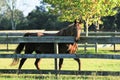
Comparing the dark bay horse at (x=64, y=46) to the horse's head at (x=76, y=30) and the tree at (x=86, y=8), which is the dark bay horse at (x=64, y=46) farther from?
the tree at (x=86, y=8)

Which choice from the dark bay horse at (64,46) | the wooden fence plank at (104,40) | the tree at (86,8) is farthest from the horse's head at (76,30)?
the tree at (86,8)

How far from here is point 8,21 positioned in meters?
97.2

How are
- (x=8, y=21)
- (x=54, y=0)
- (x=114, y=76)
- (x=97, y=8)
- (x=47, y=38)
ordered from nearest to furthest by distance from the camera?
(x=114, y=76) < (x=47, y=38) < (x=97, y=8) < (x=54, y=0) < (x=8, y=21)

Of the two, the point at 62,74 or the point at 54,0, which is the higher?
the point at 54,0

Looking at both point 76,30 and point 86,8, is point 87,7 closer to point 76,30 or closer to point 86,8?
point 86,8

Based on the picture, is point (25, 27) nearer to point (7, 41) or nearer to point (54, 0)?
point (54, 0)

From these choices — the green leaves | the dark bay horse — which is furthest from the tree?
the dark bay horse

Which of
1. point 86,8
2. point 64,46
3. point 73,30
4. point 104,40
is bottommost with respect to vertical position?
point 64,46

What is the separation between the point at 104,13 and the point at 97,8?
4.14 ft

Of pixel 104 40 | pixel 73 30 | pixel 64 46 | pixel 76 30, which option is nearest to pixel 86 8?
pixel 64 46

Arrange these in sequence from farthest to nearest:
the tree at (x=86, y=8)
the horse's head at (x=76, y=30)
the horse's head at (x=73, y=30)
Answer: the tree at (x=86, y=8) → the horse's head at (x=73, y=30) → the horse's head at (x=76, y=30)

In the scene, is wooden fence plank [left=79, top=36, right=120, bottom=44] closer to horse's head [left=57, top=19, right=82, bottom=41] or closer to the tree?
horse's head [left=57, top=19, right=82, bottom=41]

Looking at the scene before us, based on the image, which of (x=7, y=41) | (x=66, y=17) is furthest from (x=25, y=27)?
(x=7, y=41)

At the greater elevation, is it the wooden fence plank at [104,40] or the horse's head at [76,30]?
the horse's head at [76,30]
